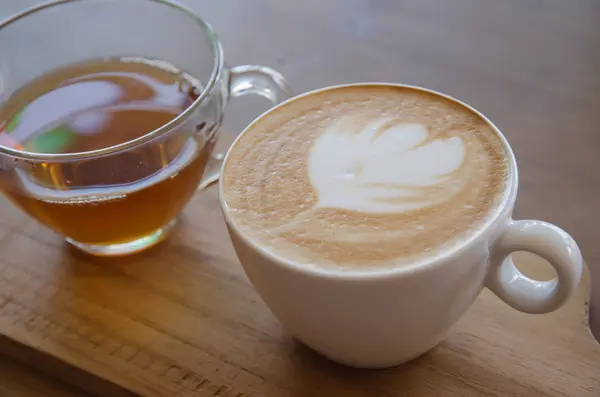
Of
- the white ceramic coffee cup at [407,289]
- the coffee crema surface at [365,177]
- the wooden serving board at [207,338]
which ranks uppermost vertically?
the coffee crema surface at [365,177]

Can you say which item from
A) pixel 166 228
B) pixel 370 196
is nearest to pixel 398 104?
pixel 370 196

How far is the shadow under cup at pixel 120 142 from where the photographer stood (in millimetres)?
517

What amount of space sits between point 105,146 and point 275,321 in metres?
0.20

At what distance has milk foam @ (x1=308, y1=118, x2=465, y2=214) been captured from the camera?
0.43 m

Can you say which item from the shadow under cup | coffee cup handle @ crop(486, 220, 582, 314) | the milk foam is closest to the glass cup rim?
the shadow under cup

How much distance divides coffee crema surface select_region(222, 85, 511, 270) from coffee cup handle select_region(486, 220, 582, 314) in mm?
22

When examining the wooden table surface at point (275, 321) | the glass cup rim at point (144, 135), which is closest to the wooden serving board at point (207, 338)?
the wooden table surface at point (275, 321)

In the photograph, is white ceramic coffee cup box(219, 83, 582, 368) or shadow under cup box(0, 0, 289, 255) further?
shadow under cup box(0, 0, 289, 255)

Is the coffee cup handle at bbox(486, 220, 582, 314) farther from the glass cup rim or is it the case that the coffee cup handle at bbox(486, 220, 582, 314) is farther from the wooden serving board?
the glass cup rim

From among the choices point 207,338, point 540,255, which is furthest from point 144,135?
point 540,255

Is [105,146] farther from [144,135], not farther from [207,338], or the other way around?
[207,338]

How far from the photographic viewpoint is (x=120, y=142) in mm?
562

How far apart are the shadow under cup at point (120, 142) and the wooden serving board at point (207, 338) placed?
0.04 metres

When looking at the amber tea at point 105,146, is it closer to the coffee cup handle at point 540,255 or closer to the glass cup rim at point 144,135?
the glass cup rim at point 144,135
